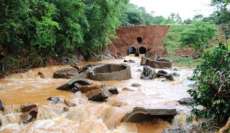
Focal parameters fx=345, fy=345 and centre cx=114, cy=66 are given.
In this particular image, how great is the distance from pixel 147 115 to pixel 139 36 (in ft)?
79.2

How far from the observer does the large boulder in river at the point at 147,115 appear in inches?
325

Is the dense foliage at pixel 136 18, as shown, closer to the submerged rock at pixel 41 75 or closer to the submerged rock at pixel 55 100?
the submerged rock at pixel 41 75

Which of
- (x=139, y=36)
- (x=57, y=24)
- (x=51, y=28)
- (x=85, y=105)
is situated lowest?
(x=85, y=105)

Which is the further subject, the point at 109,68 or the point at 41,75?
the point at 109,68

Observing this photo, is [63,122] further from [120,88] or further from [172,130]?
[120,88]

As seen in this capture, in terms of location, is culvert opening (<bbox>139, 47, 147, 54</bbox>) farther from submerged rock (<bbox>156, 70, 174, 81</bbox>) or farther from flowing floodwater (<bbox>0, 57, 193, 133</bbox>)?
flowing floodwater (<bbox>0, 57, 193, 133</bbox>)

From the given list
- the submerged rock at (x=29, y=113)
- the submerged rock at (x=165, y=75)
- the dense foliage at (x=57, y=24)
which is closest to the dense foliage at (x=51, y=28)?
the dense foliage at (x=57, y=24)

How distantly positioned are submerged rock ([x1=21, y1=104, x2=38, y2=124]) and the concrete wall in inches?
865

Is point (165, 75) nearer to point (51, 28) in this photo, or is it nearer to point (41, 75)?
point (41, 75)

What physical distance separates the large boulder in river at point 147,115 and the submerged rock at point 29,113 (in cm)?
232

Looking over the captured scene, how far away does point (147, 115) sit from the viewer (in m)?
8.43

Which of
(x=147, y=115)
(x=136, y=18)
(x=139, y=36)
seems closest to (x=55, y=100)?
(x=147, y=115)

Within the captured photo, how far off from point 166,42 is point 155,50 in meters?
1.83

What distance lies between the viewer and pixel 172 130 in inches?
286
